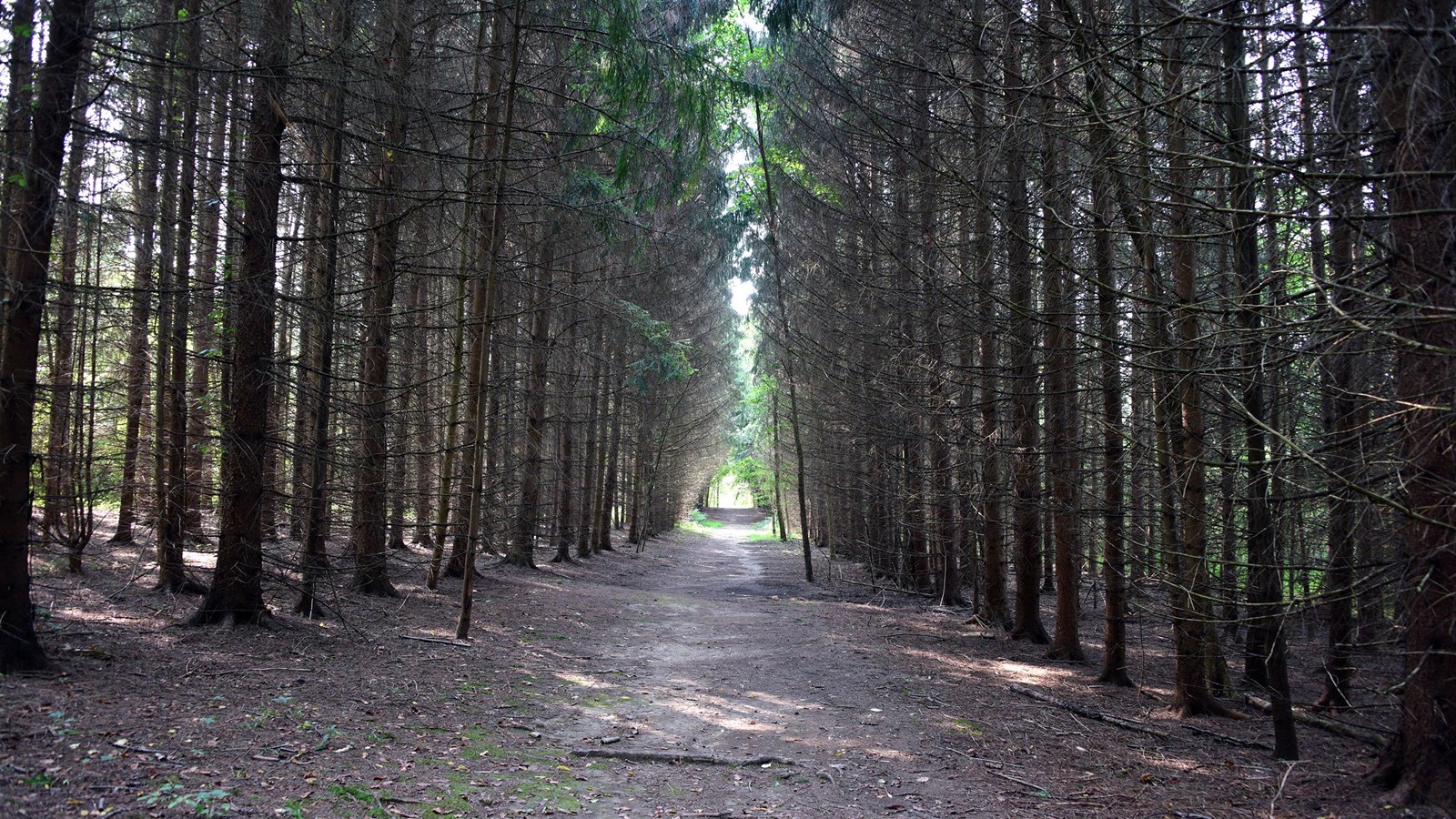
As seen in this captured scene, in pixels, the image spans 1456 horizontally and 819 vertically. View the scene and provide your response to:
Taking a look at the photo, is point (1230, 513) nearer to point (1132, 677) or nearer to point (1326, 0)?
point (1326, 0)

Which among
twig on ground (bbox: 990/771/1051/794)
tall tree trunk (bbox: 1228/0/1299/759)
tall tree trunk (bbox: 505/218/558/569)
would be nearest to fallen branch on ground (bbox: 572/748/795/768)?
twig on ground (bbox: 990/771/1051/794)

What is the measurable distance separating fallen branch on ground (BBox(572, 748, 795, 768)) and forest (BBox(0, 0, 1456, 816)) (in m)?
0.07

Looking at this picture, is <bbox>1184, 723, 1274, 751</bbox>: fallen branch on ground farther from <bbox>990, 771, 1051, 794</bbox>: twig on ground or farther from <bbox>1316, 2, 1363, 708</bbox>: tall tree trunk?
<bbox>990, 771, 1051, 794</bbox>: twig on ground

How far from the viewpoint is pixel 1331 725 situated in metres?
6.53

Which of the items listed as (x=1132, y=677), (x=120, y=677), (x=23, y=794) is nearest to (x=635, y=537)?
(x=1132, y=677)

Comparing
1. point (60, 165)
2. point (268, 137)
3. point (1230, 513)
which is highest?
point (268, 137)

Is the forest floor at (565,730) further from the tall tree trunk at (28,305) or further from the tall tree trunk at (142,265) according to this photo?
the tall tree trunk at (142,265)

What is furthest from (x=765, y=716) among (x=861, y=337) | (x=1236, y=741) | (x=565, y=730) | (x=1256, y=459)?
(x=861, y=337)

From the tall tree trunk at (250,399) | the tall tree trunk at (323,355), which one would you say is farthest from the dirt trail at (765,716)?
the tall tree trunk at (250,399)

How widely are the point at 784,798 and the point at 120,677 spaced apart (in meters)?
4.87

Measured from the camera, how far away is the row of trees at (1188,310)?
380 centimetres

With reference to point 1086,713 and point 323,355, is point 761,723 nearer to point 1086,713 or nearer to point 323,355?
point 1086,713

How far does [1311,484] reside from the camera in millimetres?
5613

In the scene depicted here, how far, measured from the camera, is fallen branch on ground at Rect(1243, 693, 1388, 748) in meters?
5.86
